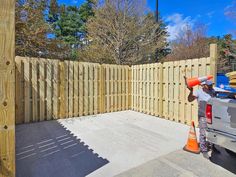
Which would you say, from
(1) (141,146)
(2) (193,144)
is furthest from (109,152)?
(2) (193,144)

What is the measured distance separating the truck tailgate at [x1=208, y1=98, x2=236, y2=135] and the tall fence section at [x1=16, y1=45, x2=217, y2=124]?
2638mm

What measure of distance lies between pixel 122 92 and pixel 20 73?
4278 millimetres

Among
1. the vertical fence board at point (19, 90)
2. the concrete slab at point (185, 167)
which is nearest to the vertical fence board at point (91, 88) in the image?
the vertical fence board at point (19, 90)

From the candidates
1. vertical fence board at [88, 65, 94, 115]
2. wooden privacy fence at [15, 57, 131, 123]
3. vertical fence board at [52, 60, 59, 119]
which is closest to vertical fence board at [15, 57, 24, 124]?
wooden privacy fence at [15, 57, 131, 123]

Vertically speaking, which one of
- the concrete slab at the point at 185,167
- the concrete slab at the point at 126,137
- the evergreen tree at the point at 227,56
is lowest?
the concrete slab at the point at 185,167

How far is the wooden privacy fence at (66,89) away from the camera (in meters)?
6.13

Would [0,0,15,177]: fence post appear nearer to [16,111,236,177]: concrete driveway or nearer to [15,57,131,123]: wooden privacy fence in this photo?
[16,111,236,177]: concrete driveway

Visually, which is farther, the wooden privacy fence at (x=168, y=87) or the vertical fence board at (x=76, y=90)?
the vertical fence board at (x=76, y=90)

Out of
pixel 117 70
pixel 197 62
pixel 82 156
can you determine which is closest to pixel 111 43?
pixel 117 70

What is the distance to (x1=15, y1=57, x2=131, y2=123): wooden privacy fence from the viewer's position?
613cm

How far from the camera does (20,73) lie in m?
6.02

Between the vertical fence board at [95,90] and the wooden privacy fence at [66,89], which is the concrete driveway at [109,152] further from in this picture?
the vertical fence board at [95,90]

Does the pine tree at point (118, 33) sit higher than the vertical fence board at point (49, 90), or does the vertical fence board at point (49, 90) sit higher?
the pine tree at point (118, 33)

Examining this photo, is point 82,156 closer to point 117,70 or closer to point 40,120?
point 40,120
